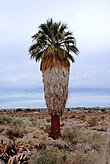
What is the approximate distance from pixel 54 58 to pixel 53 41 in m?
0.97

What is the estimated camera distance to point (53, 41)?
23406 millimetres

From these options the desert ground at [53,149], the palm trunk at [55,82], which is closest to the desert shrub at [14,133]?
the desert ground at [53,149]

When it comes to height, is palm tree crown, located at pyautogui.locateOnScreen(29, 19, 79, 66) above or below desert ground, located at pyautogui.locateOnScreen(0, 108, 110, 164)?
above

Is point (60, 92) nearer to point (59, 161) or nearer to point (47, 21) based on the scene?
point (47, 21)

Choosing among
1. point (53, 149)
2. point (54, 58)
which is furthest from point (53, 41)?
point (53, 149)

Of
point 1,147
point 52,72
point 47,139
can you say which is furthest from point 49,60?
point 1,147

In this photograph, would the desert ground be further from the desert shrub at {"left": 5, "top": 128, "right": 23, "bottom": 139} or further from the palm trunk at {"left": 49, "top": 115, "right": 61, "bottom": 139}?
the palm trunk at {"left": 49, "top": 115, "right": 61, "bottom": 139}

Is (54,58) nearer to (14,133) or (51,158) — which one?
(14,133)

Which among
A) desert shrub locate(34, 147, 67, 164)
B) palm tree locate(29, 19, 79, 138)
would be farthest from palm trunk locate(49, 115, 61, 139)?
desert shrub locate(34, 147, 67, 164)

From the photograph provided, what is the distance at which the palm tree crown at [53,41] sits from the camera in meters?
23.3

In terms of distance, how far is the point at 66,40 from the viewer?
938 inches

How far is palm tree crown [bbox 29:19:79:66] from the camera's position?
76.5 feet

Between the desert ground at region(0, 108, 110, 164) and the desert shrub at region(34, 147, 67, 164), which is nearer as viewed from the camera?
the desert ground at region(0, 108, 110, 164)

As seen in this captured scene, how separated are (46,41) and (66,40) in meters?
1.13
